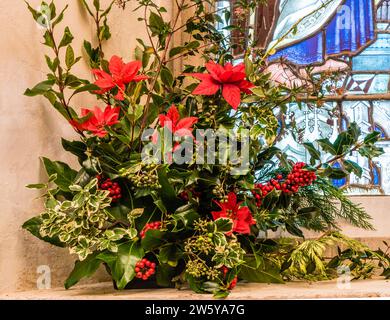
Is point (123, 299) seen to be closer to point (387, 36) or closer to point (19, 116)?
point (19, 116)

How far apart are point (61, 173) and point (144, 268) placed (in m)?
0.23

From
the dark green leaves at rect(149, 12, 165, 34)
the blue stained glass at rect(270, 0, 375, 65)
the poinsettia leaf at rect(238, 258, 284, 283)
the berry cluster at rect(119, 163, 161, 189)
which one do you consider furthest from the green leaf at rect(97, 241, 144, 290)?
the blue stained glass at rect(270, 0, 375, 65)

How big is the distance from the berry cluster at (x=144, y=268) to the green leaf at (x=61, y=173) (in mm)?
191

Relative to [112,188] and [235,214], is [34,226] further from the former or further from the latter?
[235,214]

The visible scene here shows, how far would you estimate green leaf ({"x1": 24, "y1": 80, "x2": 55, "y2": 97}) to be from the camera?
1.18 m

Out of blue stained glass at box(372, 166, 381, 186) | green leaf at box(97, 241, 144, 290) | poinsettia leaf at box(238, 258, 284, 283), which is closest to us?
green leaf at box(97, 241, 144, 290)

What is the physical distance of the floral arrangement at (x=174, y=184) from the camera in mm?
1159

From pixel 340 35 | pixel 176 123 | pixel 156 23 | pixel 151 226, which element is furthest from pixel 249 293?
pixel 340 35

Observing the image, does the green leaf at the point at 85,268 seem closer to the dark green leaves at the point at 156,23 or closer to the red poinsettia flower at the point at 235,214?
the red poinsettia flower at the point at 235,214

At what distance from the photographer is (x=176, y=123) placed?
47.3 inches

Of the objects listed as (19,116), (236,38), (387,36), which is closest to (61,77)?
(19,116)

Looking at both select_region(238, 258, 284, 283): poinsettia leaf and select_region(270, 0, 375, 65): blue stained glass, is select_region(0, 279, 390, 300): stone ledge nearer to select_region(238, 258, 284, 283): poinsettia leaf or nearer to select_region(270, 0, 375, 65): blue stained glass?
select_region(238, 258, 284, 283): poinsettia leaf

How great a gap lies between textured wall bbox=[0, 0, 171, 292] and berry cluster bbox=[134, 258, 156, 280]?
0.76ft

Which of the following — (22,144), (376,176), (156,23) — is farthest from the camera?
(376,176)
